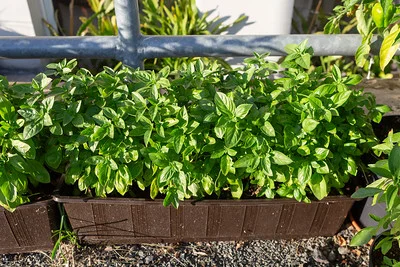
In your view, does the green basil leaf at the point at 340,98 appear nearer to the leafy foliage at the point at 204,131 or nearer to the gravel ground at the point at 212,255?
the leafy foliage at the point at 204,131

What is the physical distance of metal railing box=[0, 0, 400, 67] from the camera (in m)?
1.79

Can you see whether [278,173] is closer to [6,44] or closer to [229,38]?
[229,38]

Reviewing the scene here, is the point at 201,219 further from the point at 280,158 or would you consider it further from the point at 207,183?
the point at 280,158

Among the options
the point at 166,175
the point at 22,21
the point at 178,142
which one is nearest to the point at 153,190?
the point at 166,175

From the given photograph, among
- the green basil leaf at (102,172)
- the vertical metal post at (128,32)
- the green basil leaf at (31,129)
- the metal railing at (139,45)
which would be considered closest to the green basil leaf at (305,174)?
the metal railing at (139,45)

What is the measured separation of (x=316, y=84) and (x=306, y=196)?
464 millimetres

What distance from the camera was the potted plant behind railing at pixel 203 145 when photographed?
5.02ft

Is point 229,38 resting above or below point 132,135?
above

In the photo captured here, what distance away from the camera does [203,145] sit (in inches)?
62.6

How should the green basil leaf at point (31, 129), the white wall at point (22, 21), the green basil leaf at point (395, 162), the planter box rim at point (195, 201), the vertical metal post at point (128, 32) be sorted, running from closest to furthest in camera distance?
the green basil leaf at point (395, 162), the green basil leaf at point (31, 129), the planter box rim at point (195, 201), the vertical metal post at point (128, 32), the white wall at point (22, 21)

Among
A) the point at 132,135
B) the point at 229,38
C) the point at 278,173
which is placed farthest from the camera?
the point at 229,38

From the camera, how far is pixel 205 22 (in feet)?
9.82

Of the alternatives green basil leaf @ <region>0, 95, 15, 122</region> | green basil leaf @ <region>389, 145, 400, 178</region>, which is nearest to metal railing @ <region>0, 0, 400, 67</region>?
green basil leaf @ <region>0, 95, 15, 122</region>

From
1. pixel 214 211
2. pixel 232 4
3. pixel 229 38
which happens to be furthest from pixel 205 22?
pixel 214 211
